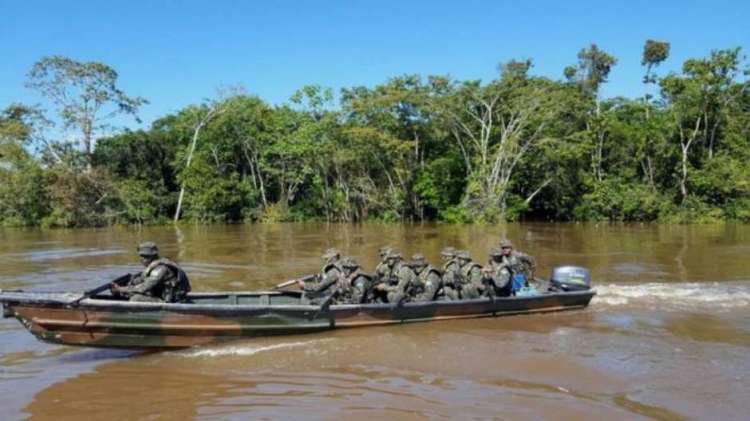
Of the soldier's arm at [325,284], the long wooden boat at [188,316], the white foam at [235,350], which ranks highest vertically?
the soldier's arm at [325,284]

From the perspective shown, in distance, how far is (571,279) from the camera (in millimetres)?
13305

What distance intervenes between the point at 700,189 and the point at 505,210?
12640 mm

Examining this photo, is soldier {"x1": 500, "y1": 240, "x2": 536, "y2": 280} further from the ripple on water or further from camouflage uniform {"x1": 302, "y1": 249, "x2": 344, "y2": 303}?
the ripple on water

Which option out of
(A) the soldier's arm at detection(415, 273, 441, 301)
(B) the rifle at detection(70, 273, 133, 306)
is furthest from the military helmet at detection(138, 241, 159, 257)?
(A) the soldier's arm at detection(415, 273, 441, 301)

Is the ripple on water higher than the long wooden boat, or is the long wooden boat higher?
the ripple on water

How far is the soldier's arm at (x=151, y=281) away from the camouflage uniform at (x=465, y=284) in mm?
5028

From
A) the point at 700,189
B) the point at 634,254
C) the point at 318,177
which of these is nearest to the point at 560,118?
the point at 700,189

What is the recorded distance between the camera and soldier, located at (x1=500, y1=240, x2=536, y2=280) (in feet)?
43.9

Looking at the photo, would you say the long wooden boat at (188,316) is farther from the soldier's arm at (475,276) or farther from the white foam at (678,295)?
the white foam at (678,295)

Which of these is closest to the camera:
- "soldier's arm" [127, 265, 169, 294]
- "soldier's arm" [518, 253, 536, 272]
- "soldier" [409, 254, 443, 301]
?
"soldier's arm" [127, 265, 169, 294]

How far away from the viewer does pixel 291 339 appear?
1067 centimetres

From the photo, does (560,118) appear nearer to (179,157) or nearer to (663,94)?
(663,94)

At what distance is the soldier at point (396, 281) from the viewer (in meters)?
11.4

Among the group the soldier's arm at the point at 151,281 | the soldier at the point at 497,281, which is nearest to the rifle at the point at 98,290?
the soldier's arm at the point at 151,281
